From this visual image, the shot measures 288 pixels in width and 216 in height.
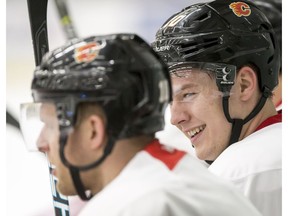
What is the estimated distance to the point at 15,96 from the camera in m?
4.37

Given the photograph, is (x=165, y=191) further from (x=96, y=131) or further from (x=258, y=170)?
(x=258, y=170)

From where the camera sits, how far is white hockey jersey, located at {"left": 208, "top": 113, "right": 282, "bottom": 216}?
2225 mm

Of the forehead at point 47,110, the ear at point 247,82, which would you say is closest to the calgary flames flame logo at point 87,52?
the forehead at point 47,110

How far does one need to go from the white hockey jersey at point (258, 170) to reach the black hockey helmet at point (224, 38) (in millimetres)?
320

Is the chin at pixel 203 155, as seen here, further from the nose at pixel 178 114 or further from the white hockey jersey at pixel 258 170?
the white hockey jersey at pixel 258 170

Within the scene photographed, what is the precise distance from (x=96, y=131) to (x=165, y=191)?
0.76ft

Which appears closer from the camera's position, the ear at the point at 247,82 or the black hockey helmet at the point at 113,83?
the black hockey helmet at the point at 113,83

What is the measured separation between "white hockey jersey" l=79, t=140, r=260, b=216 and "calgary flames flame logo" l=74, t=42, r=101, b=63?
247mm

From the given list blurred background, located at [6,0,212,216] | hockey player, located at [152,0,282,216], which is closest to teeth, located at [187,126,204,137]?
hockey player, located at [152,0,282,216]

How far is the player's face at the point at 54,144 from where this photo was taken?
1757 mm

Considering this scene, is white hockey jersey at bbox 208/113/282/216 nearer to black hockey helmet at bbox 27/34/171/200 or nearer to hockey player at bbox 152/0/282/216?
hockey player at bbox 152/0/282/216

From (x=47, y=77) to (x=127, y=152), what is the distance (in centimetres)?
27

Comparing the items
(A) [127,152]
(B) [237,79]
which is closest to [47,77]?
(A) [127,152]

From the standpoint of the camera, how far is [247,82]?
2568 millimetres
